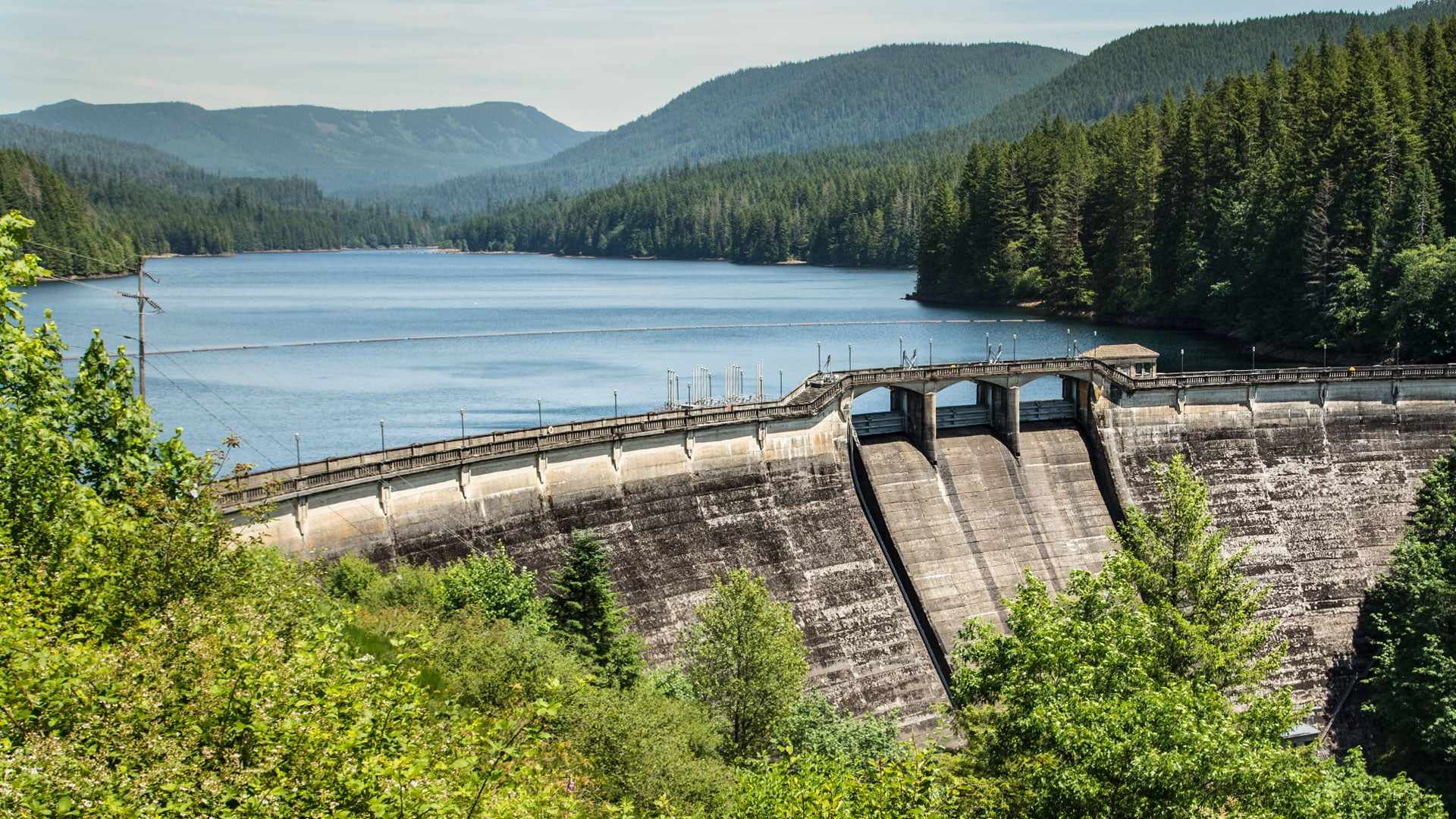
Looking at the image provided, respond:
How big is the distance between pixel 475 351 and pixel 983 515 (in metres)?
69.6

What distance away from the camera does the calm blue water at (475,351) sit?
85.7 meters

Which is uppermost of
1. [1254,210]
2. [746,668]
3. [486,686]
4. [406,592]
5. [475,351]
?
[1254,210]

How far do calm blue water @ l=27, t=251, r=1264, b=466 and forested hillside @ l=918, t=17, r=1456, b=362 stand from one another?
17.2 ft

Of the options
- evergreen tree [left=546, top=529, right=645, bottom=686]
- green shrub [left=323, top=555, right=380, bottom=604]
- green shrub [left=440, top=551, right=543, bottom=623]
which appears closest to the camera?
green shrub [left=323, top=555, right=380, bottom=604]

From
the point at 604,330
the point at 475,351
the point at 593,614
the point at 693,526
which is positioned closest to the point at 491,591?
the point at 593,614

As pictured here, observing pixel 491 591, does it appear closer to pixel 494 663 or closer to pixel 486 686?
pixel 494 663

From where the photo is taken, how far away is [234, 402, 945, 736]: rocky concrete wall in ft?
151

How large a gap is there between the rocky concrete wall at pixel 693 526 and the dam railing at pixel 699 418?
45cm

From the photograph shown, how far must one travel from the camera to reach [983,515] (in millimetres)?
59406

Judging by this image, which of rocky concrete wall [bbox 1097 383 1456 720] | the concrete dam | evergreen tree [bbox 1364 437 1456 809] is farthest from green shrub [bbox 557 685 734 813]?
rocky concrete wall [bbox 1097 383 1456 720]

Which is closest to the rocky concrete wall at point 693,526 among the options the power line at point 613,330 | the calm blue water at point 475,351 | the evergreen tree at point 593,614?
the evergreen tree at point 593,614

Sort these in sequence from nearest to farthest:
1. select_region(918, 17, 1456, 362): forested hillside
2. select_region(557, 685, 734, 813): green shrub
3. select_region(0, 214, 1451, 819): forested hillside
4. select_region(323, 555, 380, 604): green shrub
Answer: select_region(0, 214, 1451, 819): forested hillside → select_region(557, 685, 734, 813): green shrub → select_region(323, 555, 380, 604): green shrub → select_region(918, 17, 1456, 362): forested hillside

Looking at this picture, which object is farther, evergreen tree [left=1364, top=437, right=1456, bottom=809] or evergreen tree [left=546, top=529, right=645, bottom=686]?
evergreen tree [left=1364, top=437, right=1456, bottom=809]

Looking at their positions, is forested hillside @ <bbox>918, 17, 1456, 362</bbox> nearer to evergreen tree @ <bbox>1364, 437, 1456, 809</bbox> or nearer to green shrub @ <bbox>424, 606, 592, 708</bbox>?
evergreen tree @ <bbox>1364, 437, 1456, 809</bbox>
